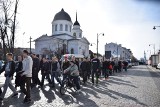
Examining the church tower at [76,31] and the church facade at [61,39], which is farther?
the church tower at [76,31]

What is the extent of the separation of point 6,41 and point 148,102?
20343 mm

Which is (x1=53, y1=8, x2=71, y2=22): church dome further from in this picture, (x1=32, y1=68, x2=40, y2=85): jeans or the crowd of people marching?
(x1=32, y1=68, x2=40, y2=85): jeans

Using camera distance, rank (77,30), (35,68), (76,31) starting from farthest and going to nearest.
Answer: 1. (77,30)
2. (76,31)
3. (35,68)

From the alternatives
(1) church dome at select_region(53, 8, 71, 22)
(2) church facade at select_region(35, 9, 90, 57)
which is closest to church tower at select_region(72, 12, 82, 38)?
(2) church facade at select_region(35, 9, 90, 57)

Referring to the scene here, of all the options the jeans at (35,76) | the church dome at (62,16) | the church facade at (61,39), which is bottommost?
the jeans at (35,76)

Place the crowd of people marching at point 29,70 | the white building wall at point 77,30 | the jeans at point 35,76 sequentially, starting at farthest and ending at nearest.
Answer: the white building wall at point 77,30
the jeans at point 35,76
the crowd of people marching at point 29,70

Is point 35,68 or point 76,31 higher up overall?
point 76,31

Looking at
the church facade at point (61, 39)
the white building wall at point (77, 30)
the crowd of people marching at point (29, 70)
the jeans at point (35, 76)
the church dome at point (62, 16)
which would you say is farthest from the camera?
the white building wall at point (77, 30)

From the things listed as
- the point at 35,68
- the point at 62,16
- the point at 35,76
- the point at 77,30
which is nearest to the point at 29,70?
the point at 35,68

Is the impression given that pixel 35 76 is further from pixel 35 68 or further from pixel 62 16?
pixel 62 16

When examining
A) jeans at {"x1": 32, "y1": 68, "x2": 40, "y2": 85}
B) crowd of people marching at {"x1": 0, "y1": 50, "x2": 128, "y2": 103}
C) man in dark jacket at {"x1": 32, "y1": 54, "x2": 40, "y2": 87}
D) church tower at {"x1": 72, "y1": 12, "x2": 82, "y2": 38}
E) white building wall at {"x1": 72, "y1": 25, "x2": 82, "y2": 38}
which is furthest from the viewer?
white building wall at {"x1": 72, "y1": 25, "x2": 82, "y2": 38}

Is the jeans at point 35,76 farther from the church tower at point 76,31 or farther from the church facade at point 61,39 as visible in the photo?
the church tower at point 76,31

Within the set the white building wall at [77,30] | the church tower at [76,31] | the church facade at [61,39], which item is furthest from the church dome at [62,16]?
the white building wall at [77,30]

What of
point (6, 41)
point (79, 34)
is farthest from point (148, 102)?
point (79, 34)
